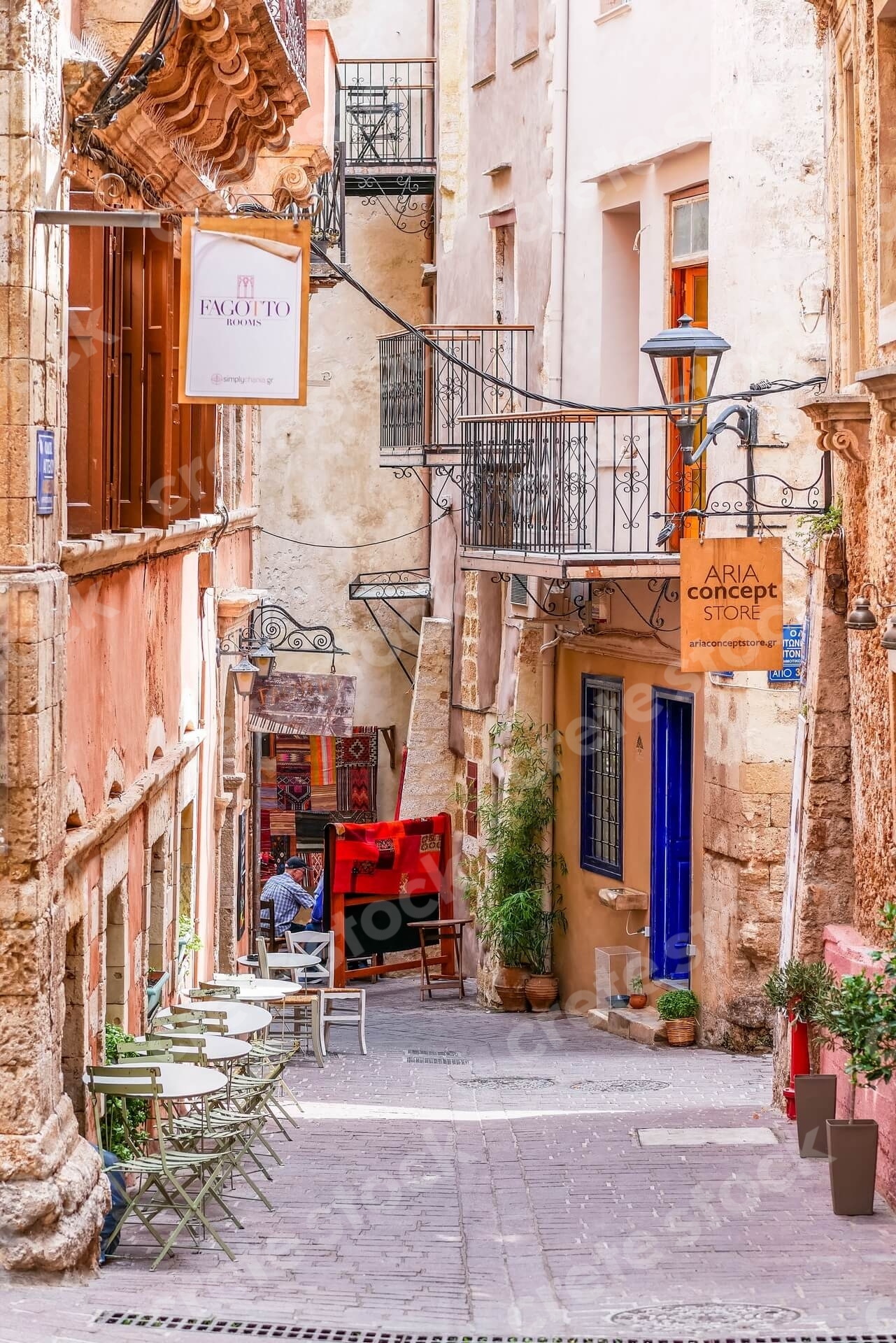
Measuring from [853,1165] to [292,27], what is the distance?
27.2 feet

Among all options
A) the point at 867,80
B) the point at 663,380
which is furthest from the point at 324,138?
the point at 867,80

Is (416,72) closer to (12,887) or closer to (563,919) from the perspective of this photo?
(563,919)

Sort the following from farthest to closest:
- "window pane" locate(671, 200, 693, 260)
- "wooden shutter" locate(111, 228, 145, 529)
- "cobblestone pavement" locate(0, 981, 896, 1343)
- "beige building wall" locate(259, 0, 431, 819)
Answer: "beige building wall" locate(259, 0, 431, 819), "window pane" locate(671, 200, 693, 260), "wooden shutter" locate(111, 228, 145, 529), "cobblestone pavement" locate(0, 981, 896, 1343)

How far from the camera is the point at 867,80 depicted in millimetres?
10305

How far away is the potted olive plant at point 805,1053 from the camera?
10.5 m

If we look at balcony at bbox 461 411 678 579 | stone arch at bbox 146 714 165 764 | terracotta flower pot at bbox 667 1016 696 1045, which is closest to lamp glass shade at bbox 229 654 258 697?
balcony at bbox 461 411 678 579

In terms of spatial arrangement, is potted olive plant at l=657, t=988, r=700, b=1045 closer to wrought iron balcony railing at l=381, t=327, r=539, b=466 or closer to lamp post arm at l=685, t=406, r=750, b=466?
lamp post arm at l=685, t=406, r=750, b=466

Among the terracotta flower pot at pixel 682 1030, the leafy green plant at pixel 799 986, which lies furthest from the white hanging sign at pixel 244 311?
the terracotta flower pot at pixel 682 1030

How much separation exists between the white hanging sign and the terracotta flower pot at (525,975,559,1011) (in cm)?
1082

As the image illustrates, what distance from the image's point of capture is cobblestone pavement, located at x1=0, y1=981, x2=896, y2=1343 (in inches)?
299

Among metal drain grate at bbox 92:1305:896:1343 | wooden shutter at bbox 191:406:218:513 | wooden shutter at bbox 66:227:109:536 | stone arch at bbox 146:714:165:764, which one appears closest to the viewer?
metal drain grate at bbox 92:1305:896:1343

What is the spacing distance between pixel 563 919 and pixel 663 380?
570 cm

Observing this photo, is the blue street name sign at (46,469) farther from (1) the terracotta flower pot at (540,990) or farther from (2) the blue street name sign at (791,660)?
(1) the terracotta flower pot at (540,990)

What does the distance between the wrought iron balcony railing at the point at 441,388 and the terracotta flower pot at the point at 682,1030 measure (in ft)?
22.8
